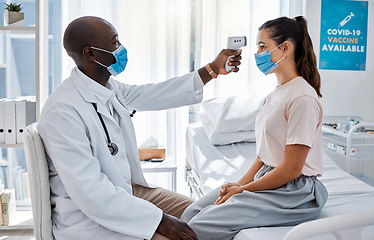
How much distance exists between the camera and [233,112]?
263cm

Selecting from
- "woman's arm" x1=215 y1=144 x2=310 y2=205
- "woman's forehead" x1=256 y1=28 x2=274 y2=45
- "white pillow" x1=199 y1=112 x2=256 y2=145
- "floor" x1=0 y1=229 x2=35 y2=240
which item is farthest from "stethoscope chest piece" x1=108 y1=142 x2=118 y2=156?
"floor" x1=0 y1=229 x2=35 y2=240

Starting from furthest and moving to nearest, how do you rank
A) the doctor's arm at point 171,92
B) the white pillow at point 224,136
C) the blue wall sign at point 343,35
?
the blue wall sign at point 343,35, the white pillow at point 224,136, the doctor's arm at point 171,92

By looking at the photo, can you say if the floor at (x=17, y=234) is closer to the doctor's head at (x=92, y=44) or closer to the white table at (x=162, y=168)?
the white table at (x=162, y=168)

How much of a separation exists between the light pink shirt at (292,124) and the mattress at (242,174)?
0.25 metres

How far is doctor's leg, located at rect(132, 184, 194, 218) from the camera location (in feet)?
5.17

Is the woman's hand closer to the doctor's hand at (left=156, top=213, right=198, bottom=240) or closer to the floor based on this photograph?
the doctor's hand at (left=156, top=213, right=198, bottom=240)

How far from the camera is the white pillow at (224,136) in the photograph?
2.55 m

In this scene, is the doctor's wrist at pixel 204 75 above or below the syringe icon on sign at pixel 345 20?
below

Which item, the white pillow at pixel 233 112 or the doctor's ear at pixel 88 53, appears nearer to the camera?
the doctor's ear at pixel 88 53

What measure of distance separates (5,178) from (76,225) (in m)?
2.03

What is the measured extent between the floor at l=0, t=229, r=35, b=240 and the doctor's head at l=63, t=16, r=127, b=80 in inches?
59.0

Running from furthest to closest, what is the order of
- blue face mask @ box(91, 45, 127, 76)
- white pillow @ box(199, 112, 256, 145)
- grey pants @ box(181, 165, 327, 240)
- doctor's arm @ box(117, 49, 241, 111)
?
white pillow @ box(199, 112, 256, 145) → doctor's arm @ box(117, 49, 241, 111) → blue face mask @ box(91, 45, 127, 76) → grey pants @ box(181, 165, 327, 240)

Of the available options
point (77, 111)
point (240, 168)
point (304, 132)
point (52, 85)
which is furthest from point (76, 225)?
point (52, 85)

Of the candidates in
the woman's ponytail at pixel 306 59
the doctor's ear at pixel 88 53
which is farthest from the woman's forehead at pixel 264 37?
the doctor's ear at pixel 88 53
